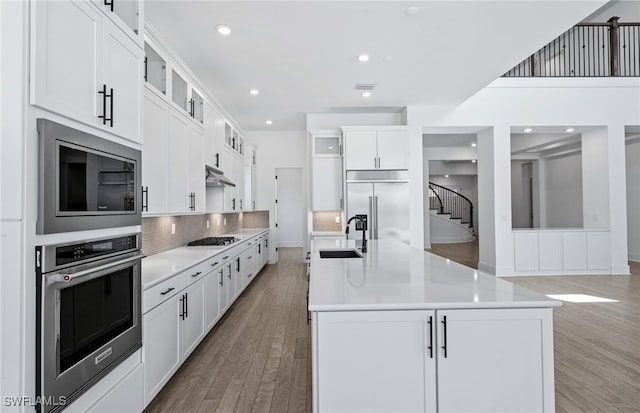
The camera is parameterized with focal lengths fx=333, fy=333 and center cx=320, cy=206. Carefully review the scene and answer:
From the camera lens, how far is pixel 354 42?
3.62 m

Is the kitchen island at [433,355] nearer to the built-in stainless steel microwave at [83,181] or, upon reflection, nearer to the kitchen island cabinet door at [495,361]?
the kitchen island cabinet door at [495,361]

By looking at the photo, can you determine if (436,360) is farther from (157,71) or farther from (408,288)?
(157,71)

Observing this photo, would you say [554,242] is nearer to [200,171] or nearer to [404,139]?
[404,139]

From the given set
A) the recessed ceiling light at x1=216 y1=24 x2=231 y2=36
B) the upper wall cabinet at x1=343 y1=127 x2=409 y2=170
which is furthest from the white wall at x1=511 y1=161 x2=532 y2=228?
the recessed ceiling light at x1=216 y1=24 x2=231 y2=36

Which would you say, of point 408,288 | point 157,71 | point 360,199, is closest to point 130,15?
point 157,71

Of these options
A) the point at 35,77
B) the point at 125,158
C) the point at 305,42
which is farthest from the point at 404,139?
the point at 35,77

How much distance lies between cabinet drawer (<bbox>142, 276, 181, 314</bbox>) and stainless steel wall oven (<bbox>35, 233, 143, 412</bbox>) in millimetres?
131

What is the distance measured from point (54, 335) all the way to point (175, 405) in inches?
50.6

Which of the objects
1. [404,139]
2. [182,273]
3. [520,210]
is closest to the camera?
[182,273]

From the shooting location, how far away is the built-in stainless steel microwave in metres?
1.22

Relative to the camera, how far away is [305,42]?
3598 millimetres

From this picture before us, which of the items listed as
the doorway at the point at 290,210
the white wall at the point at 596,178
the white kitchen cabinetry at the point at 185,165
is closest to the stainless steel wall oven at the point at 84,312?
the white kitchen cabinetry at the point at 185,165

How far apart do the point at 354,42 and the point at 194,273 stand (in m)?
2.87

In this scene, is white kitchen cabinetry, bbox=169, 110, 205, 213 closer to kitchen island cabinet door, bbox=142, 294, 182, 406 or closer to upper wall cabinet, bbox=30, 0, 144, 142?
kitchen island cabinet door, bbox=142, 294, 182, 406
